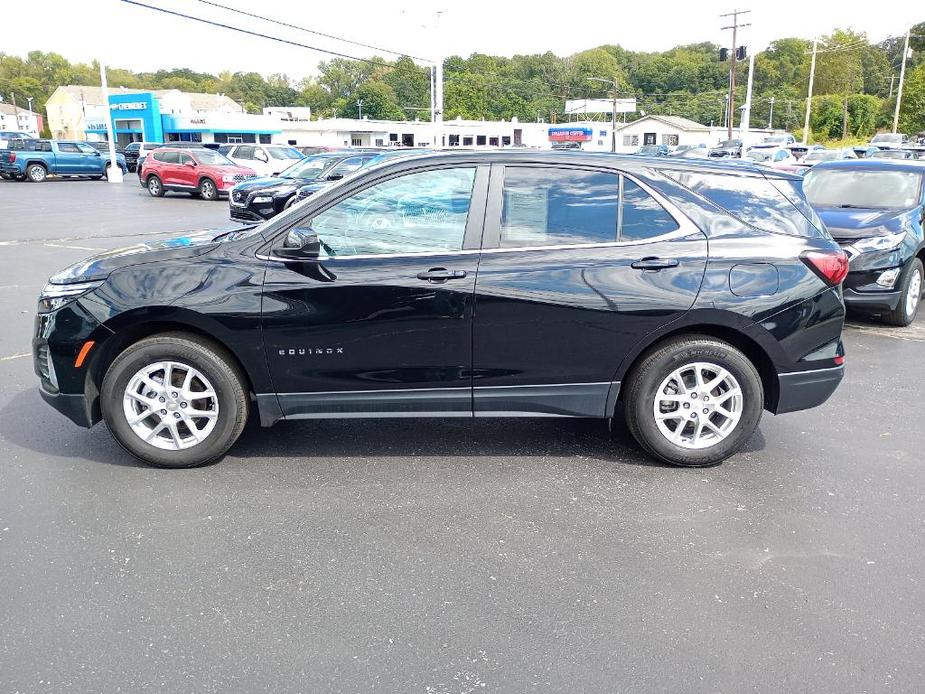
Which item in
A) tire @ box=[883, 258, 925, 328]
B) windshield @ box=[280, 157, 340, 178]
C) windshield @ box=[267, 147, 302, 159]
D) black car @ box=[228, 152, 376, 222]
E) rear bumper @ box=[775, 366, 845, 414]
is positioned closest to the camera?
rear bumper @ box=[775, 366, 845, 414]

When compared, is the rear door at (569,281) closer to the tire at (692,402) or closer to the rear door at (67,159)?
the tire at (692,402)

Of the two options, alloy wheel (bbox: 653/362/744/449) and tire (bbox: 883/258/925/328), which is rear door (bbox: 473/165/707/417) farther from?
tire (bbox: 883/258/925/328)

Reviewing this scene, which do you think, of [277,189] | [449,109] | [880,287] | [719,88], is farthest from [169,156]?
[719,88]

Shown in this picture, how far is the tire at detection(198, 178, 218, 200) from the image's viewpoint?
82.2 ft

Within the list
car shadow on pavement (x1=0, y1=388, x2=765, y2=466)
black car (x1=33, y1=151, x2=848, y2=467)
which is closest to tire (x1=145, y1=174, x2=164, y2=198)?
car shadow on pavement (x1=0, y1=388, x2=765, y2=466)

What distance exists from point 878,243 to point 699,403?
4.56 meters

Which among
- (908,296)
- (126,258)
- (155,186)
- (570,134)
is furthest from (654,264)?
(570,134)

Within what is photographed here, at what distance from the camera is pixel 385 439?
16.2 ft

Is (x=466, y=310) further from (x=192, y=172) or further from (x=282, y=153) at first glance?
(x=282, y=153)

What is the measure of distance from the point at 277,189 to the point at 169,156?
1063cm

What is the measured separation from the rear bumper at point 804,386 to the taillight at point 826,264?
528 mm

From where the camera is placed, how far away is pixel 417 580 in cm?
333

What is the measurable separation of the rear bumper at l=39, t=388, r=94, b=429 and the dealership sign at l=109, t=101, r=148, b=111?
6839cm

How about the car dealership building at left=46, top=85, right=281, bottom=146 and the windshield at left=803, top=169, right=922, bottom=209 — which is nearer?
the windshield at left=803, top=169, right=922, bottom=209
